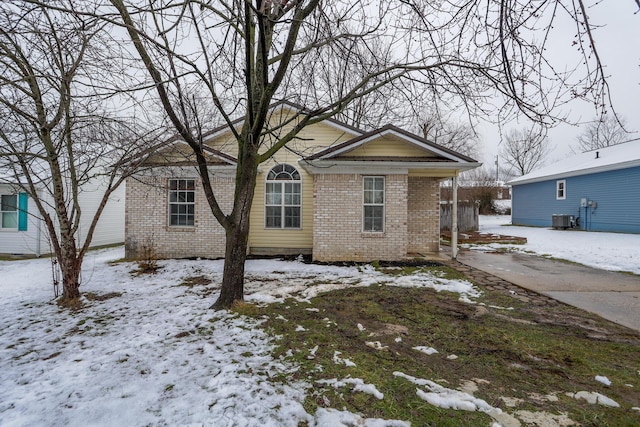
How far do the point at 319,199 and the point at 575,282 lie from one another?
629 centimetres

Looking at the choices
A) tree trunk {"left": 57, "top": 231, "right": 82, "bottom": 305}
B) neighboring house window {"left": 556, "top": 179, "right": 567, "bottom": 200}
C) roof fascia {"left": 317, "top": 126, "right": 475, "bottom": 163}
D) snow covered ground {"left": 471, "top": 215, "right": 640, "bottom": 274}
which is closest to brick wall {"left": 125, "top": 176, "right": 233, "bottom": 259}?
roof fascia {"left": 317, "top": 126, "right": 475, "bottom": 163}

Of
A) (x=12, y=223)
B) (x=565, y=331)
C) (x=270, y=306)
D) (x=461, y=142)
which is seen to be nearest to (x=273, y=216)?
(x=270, y=306)

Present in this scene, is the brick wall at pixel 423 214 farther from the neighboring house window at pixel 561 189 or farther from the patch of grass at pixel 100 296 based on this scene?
the neighboring house window at pixel 561 189

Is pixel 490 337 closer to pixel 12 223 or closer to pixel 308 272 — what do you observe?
pixel 308 272

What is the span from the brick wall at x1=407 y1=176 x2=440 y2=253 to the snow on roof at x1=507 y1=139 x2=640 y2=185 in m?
12.0

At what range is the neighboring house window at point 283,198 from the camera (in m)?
10.6

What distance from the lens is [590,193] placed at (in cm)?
1716

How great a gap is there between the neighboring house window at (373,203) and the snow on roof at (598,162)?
1443 cm

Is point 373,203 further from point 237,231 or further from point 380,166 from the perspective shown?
point 237,231

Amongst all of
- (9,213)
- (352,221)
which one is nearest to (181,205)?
(352,221)

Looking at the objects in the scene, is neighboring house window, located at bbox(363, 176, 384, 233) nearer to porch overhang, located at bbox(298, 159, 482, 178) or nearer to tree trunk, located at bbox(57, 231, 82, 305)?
porch overhang, located at bbox(298, 159, 482, 178)

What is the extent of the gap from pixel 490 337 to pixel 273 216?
7.86 metres

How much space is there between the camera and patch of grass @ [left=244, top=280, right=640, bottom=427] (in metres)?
2.51

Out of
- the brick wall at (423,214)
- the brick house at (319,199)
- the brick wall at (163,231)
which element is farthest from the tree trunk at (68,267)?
the brick wall at (423,214)
